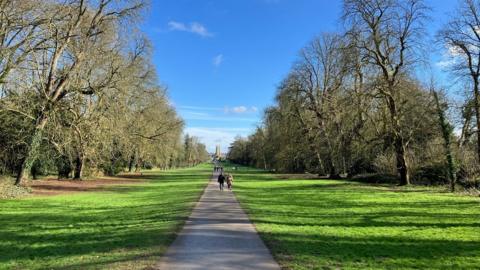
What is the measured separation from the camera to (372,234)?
12.2 meters

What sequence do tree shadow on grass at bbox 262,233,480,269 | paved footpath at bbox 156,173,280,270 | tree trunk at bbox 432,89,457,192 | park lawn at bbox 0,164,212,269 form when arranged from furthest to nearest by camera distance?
tree trunk at bbox 432,89,457,192 → park lawn at bbox 0,164,212,269 → tree shadow on grass at bbox 262,233,480,269 → paved footpath at bbox 156,173,280,270

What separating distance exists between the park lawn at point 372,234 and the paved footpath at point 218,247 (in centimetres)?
39

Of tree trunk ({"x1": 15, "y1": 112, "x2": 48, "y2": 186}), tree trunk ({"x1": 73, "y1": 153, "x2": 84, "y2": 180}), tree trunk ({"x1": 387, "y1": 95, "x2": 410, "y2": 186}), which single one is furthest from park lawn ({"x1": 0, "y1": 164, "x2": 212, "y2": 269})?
tree trunk ({"x1": 73, "y1": 153, "x2": 84, "y2": 180})

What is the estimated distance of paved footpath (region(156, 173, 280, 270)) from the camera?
8.24m

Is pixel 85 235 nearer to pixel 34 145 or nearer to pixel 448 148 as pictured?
pixel 34 145

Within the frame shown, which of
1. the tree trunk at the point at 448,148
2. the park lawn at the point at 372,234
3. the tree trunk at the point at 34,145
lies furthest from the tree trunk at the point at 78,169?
the tree trunk at the point at 448,148

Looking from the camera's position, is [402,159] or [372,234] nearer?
[372,234]

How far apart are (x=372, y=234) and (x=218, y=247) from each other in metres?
4.70

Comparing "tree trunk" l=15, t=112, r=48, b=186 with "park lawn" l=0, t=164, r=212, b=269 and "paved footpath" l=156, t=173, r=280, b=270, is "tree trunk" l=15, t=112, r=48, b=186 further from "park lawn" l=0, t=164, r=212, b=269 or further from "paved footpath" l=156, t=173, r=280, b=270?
"paved footpath" l=156, t=173, r=280, b=270

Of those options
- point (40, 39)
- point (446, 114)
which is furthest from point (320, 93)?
point (40, 39)

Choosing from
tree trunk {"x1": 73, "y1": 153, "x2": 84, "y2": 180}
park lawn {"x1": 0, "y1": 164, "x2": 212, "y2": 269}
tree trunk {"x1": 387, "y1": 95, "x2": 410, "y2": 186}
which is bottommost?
park lawn {"x1": 0, "y1": 164, "x2": 212, "y2": 269}

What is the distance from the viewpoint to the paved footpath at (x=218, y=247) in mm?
8242

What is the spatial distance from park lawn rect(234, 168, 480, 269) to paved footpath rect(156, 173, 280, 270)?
39 centimetres

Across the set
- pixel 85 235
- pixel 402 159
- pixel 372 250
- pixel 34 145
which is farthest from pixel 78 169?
pixel 372 250
